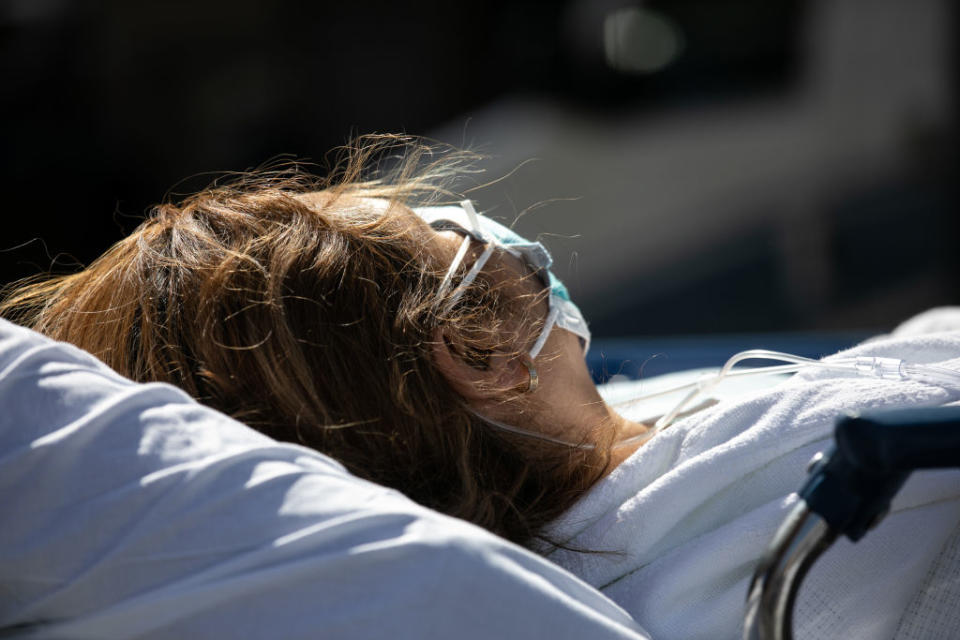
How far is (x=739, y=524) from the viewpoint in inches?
34.7

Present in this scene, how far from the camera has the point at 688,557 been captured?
0.88 m

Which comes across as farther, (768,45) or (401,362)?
(768,45)

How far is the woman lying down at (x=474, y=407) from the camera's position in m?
0.88

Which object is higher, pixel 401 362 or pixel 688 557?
pixel 401 362

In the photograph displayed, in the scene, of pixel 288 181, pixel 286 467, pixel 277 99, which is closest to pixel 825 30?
pixel 277 99

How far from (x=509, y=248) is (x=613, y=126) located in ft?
11.7

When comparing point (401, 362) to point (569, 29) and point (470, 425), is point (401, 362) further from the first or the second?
point (569, 29)

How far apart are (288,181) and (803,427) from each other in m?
0.68

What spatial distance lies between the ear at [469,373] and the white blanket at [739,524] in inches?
6.1

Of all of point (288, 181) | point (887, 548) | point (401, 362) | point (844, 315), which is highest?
point (288, 181)

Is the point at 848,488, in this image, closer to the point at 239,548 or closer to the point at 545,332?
the point at 239,548

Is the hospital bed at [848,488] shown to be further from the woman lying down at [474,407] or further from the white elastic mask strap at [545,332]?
the white elastic mask strap at [545,332]

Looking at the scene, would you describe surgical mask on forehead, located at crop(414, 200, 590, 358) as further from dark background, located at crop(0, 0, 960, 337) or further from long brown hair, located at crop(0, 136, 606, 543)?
dark background, located at crop(0, 0, 960, 337)

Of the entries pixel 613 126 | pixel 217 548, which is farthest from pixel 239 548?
pixel 613 126
